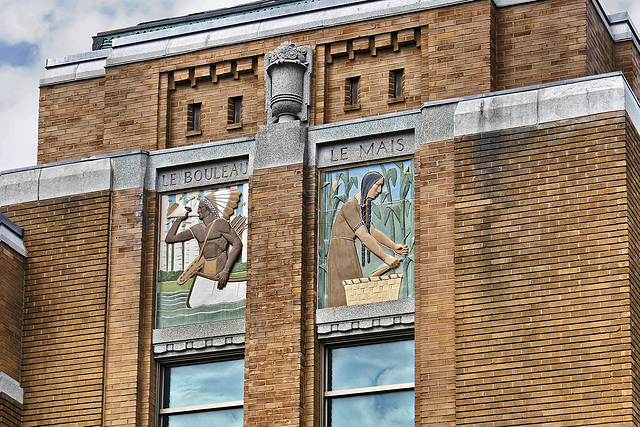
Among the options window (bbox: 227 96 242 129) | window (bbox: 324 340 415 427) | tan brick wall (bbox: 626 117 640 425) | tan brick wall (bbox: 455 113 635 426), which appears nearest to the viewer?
tan brick wall (bbox: 626 117 640 425)

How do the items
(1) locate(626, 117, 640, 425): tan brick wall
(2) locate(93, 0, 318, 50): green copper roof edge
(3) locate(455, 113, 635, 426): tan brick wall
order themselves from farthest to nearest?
(2) locate(93, 0, 318, 50): green copper roof edge, (3) locate(455, 113, 635, 426): tan brick wall, (1) locate(626, 117, 640, 425): tan brick wall

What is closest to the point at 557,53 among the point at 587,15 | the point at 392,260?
the point at 587,15

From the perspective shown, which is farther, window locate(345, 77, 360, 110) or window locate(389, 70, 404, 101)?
window locate(345, 77, 360, 110)

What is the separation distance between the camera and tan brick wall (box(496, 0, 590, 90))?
25.7 meters

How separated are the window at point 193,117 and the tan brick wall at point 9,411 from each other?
5.60 m

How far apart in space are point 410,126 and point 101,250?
5610mm

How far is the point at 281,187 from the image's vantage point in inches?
1009

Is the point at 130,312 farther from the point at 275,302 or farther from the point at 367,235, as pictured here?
the point at 367,235

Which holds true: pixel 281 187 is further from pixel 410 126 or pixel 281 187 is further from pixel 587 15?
pixel 587 15

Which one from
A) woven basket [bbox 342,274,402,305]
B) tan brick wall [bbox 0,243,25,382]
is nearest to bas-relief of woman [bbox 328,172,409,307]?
woven basket [bbox 342,274,402,305]

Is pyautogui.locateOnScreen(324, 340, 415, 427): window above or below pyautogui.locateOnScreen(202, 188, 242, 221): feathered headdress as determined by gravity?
below

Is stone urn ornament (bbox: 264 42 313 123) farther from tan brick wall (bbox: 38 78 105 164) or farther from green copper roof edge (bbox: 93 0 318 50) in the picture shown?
tan brick wall (bbox: 38 78 105 164)

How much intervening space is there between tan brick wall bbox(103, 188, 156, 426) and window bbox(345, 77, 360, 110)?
371cm

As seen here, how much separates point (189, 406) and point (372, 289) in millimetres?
3591
